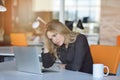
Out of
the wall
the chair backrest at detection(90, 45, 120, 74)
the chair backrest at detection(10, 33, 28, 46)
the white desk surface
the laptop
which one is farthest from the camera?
the wall

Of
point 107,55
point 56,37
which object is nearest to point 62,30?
point 56,37

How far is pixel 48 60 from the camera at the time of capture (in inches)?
104

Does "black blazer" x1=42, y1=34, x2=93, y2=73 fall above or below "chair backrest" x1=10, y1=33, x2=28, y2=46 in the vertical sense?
above

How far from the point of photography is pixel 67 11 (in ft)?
24.3

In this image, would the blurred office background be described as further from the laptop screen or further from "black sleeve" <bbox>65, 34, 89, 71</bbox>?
the laptop screen

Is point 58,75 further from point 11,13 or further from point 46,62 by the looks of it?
point 11,13

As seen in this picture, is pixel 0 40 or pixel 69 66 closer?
pixel 69 66

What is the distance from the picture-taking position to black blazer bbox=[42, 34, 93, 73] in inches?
100

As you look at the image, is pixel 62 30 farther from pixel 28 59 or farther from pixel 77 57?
pixel 28 59

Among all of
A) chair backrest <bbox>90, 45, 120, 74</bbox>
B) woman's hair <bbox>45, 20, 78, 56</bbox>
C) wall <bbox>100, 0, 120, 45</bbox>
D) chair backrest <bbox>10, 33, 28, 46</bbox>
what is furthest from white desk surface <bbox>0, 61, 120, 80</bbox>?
wall <bbox>100, 0, 120, 45</bbox>

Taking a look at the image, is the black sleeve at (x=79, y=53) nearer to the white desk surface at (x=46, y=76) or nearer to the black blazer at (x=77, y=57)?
the black blazer at (x=77, y=57)

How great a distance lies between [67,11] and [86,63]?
4873 mm

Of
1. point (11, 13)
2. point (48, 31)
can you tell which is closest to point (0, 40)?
point (11, 13)

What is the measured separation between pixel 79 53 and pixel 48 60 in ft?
0.98
